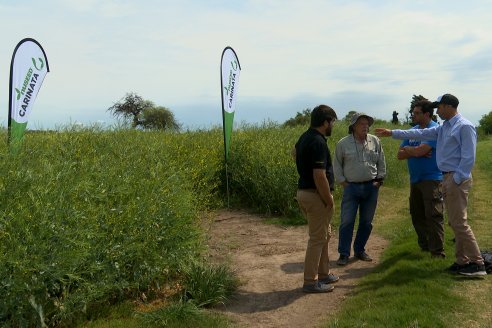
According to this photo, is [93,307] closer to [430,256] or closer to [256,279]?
[256,279]

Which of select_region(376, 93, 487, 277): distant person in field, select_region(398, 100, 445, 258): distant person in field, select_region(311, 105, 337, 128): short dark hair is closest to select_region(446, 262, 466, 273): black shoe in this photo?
select_region(376, 93, 487, 277): distant person in field

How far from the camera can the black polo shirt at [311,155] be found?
5137 mm

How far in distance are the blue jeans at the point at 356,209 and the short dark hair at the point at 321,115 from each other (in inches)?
61.2

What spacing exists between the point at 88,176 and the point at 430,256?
4.39m

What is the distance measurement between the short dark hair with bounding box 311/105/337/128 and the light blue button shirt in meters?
1.46

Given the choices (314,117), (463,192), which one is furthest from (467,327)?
(314,117)

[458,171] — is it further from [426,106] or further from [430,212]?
[426,106]

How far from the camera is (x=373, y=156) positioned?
21.6 ft

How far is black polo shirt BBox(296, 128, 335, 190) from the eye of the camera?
5137 millimetres

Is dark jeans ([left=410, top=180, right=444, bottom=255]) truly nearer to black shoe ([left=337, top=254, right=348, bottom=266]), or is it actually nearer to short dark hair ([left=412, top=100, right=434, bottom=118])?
short dark hair ([left=412, top=100, right=434, bottom=118])

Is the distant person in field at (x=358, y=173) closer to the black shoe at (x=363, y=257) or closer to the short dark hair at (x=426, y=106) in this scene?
the black shoe at (x=363, y=257)

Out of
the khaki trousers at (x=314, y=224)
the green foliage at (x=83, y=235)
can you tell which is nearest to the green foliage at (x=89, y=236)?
the green foliage at (x=83, y=235)

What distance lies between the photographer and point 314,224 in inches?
213

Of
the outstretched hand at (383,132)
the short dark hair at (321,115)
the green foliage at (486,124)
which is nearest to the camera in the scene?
the short dark hair at (321,115)
